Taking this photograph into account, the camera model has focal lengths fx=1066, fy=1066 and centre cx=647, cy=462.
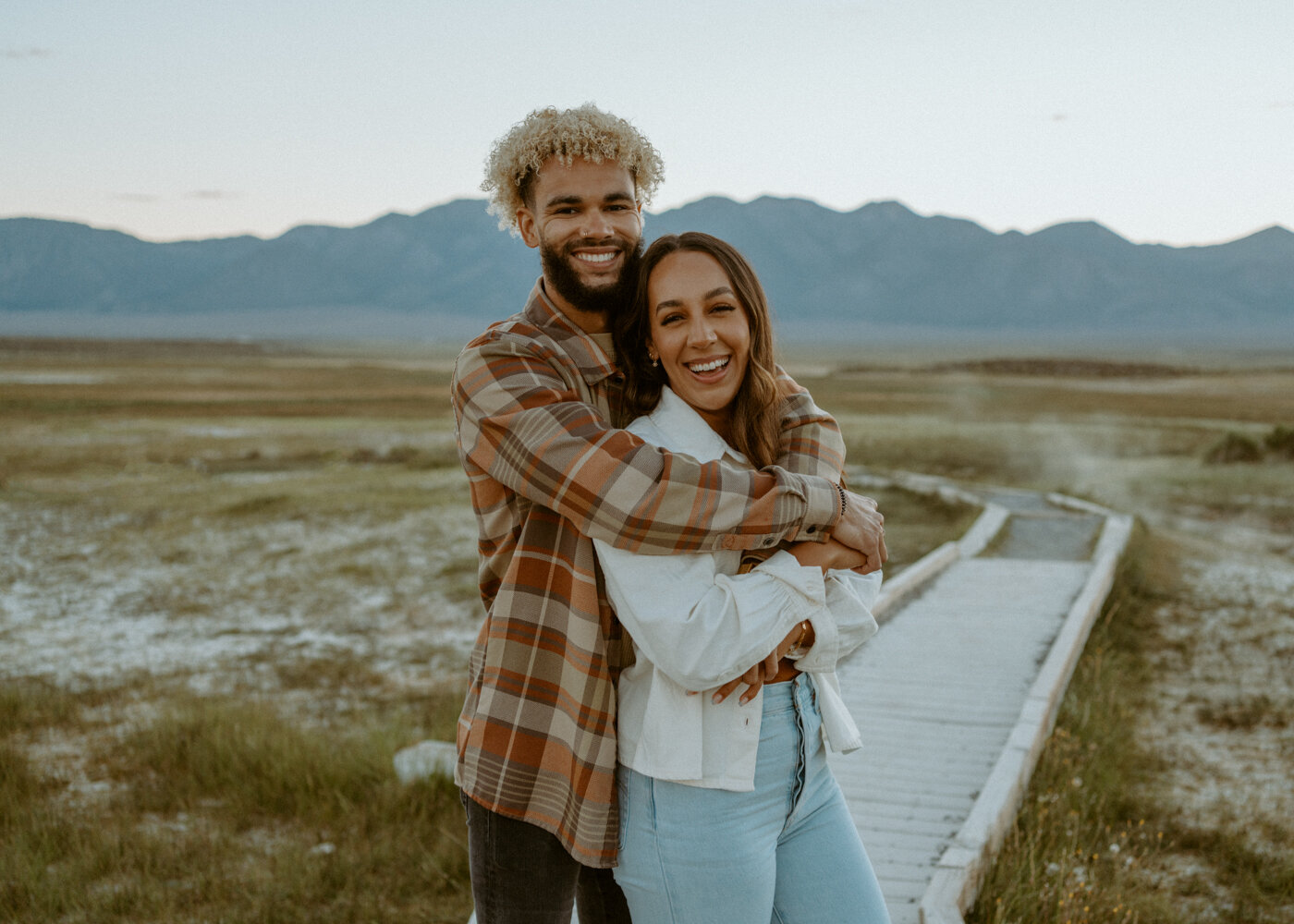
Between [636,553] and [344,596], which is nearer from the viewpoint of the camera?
[636,553]

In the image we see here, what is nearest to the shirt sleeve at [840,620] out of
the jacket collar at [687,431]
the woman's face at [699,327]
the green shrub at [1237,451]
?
the jacket collar at [687,431]

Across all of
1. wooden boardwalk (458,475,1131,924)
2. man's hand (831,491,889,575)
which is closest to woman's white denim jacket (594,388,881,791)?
man's hand (831,491,889,575)

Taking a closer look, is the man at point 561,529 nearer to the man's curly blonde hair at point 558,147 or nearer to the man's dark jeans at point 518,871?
the man's dark jeans at point 518,871

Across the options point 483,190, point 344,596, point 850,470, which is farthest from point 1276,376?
point 483,190

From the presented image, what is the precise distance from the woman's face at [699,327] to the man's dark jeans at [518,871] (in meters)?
0.92

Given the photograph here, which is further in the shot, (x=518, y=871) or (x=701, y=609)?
(x=518, y=871)

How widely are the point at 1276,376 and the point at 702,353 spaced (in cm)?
9372

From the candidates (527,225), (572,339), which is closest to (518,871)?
(572,339)

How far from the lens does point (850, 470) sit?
20844 mm

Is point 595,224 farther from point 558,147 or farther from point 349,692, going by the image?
point 349,692

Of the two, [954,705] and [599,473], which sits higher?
[599,473]

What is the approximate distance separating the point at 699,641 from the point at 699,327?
637 mm

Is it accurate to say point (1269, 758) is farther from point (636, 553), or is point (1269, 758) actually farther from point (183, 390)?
point (183, 390)

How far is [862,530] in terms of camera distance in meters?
2.17
